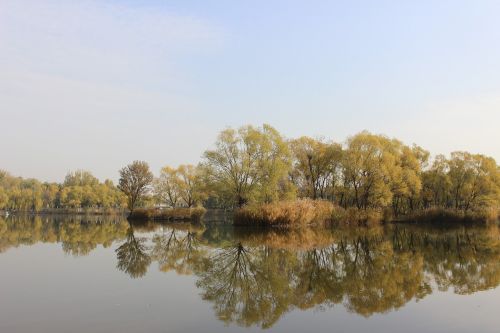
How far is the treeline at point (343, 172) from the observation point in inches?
1779

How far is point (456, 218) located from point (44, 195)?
107884 mm

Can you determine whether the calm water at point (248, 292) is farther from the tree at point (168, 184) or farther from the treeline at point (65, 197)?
the treeline at point (65, 197)

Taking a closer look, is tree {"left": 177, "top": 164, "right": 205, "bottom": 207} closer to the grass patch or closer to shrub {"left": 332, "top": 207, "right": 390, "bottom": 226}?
the grass patch

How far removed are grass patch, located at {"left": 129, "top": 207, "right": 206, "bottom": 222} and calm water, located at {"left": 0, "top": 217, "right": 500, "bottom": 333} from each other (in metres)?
40.2

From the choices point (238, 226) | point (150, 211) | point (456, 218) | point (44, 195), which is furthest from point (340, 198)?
point (44, 195)

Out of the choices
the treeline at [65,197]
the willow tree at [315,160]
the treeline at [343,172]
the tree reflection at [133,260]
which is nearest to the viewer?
the tree reflection at [133,260]

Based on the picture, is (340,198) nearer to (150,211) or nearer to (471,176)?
(471,176)

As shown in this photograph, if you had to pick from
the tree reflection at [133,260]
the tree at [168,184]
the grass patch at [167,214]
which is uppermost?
the tree at [168,184]

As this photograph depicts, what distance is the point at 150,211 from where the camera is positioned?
5809 centimetres

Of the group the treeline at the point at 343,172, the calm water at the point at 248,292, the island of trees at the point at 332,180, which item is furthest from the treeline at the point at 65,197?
the calm water at the point at 248,292

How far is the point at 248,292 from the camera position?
396 inches

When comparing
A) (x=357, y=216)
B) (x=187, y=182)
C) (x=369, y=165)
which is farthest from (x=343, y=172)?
(x=187, y=182)

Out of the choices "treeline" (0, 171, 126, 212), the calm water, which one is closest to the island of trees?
the calm water

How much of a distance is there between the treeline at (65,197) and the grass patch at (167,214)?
183ft
